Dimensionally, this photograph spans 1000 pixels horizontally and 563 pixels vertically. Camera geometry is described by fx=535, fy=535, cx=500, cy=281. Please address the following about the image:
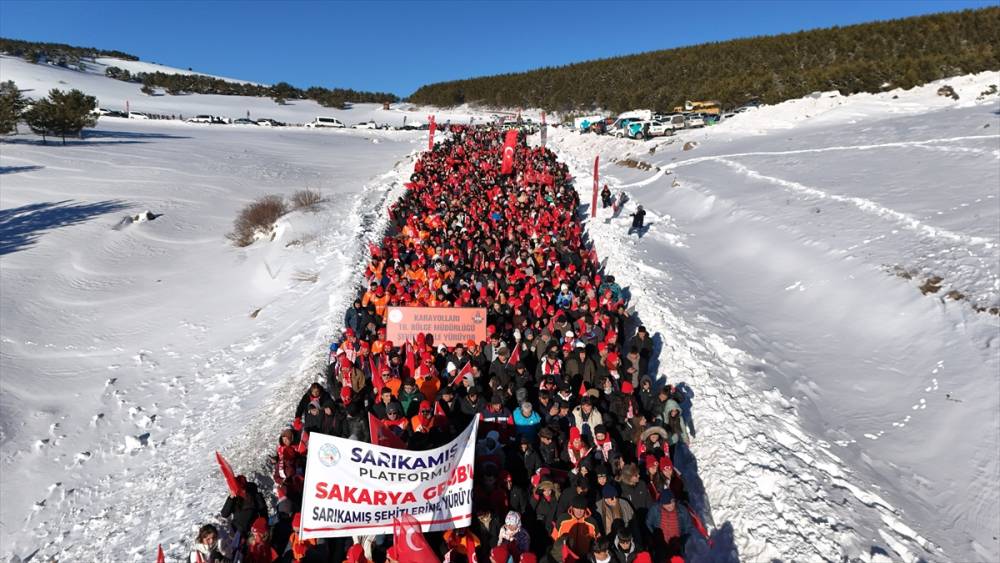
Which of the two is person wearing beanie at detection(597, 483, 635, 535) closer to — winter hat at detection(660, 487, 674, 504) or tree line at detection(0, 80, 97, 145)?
winter hat at detection(660, 487, 674, 504)

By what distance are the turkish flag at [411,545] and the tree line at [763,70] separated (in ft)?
140

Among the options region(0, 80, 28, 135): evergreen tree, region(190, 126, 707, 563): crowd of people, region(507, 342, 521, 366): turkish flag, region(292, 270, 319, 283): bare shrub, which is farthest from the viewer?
region(0, 80, 28, 135): evergreen tree

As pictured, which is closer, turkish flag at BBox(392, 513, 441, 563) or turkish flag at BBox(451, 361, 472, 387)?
turkish flag at BBox(392, 513, 441, 563)

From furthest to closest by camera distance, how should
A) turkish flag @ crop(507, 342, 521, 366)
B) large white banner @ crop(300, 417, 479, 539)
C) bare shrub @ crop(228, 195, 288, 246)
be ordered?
bare shrub @ crop(228, 195, 288, 246)
turkish flag @ crop(507, 342, 521, 366)
large white banner @ crop(300, 417, 479, 539)

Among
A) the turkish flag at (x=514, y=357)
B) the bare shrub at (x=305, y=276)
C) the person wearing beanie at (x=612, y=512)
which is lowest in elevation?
the person wearing beanie at (x=612, y=512)

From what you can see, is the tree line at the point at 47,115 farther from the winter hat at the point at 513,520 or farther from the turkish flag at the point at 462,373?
the winter hat at the point at 513,520

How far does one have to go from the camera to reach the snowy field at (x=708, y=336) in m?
6.64

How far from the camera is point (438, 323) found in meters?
10.1

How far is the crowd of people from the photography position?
17.1 ft

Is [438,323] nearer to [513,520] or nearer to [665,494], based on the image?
[665,494]

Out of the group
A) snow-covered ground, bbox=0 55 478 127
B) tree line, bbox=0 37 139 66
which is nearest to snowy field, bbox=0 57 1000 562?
snow-covered ground, bbox=0 55 478 127

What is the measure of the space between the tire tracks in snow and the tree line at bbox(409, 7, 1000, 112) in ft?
120

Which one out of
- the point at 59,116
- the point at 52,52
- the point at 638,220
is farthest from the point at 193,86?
the point at 638,220

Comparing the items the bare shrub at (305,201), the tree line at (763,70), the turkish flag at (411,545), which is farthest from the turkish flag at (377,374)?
the tree line at (763,70)
